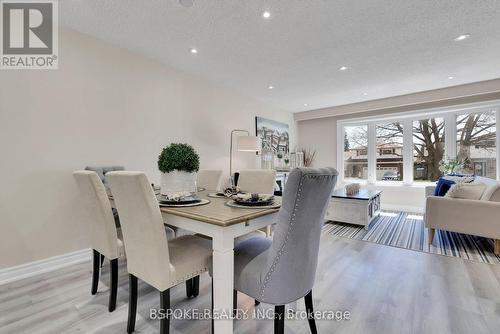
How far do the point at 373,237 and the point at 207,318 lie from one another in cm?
255

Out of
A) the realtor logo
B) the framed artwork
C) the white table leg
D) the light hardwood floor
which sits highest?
the realtor logo

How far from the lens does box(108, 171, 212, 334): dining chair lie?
116cm

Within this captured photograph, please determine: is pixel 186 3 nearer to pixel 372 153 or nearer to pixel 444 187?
pixel 444 187

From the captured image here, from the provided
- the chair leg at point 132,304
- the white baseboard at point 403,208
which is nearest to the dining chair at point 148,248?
the chair leg at point 132,304

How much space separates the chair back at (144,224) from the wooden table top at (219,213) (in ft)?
0.48

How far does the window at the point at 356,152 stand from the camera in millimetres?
5766

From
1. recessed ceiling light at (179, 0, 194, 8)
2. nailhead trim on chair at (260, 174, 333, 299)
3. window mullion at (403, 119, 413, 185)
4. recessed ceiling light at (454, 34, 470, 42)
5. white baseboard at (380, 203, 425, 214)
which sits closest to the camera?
nailhead trim on chair at (260, 174, 333, 299)

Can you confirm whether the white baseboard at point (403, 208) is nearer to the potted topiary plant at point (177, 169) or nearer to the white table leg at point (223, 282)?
the potted topiary plant at point (177, 169)

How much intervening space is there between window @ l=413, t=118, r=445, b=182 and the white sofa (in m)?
2.43

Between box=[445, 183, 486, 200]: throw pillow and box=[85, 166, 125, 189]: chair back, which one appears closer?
box=[85, 166, 125, 189]: chair back

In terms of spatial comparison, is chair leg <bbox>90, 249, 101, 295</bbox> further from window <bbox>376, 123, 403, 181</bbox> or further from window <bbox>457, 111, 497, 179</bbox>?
window <bbox>457, 111, 497, 179</bbox>

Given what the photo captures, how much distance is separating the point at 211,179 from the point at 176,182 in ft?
3.26

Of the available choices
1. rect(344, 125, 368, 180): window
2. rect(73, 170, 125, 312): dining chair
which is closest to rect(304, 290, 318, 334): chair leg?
rect(73, 170, 125, 312): dining chair

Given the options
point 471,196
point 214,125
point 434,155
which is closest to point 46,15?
point 214,125
